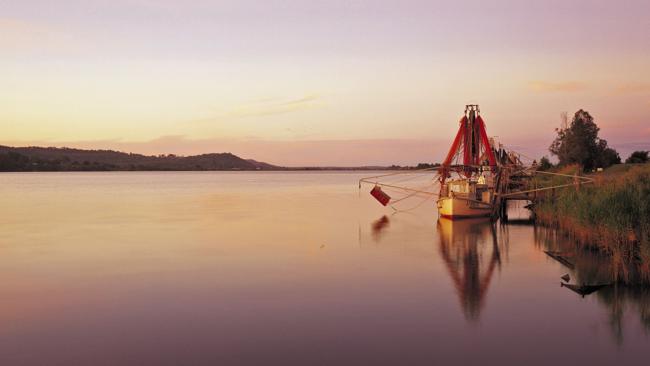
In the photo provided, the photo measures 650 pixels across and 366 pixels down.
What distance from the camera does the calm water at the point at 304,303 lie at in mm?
9305

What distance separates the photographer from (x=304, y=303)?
12.5 metres

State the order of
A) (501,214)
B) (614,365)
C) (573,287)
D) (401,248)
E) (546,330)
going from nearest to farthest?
(614,365)
(546,330)
(573,287)
(401,248)
(501,214)

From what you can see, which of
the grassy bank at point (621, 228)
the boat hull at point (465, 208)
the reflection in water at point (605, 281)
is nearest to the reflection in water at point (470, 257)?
the boat hull at point (465, 208)

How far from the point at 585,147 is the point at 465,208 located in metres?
33.2

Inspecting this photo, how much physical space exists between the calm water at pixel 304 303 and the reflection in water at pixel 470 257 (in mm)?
73

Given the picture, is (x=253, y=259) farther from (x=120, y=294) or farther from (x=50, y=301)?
(x=50, y=301)

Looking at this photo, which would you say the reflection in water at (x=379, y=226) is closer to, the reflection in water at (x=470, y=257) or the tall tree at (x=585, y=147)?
the reflection in water at (x=470, y=257)

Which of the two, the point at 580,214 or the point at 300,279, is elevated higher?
the point at 580,214

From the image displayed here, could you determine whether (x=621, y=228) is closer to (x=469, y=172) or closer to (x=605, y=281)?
(x=605, y=281)

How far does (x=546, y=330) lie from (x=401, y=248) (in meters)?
11.2

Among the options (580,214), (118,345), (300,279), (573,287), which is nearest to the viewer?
(118,345)

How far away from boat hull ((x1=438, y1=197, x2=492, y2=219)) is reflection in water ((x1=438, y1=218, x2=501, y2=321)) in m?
0.39

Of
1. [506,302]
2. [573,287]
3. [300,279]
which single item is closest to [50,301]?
[300,279]

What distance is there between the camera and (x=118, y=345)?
9531 mm
